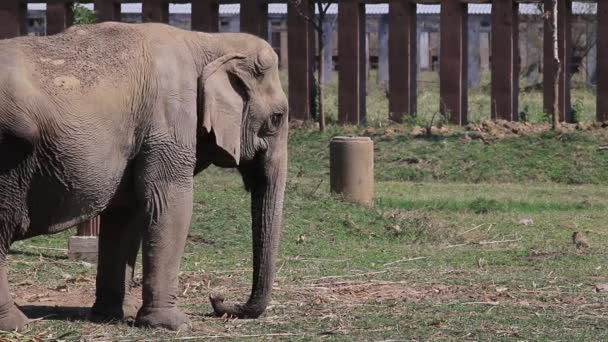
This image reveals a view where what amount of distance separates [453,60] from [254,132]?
20521 millimetres

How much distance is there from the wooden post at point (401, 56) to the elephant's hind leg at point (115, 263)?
1995cm

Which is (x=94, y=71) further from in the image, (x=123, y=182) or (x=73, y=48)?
(x=123, y=182)

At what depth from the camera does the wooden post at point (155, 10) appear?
30.8 meters

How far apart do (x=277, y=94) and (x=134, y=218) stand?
1.33 metres

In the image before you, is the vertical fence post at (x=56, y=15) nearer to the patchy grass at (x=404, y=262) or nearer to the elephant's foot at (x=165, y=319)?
the patchy grass at (x=404, y=262)

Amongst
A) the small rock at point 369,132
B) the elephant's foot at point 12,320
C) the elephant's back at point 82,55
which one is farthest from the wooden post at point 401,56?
the elephant's foot at point 12,320

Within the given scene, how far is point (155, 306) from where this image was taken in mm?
8906

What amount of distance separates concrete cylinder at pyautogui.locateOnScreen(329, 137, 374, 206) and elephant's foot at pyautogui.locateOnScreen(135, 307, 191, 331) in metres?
8.47

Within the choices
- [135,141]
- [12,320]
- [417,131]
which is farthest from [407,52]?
[12,320]

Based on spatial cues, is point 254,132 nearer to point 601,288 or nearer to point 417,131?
point 601,288

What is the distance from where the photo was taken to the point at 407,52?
29.5m

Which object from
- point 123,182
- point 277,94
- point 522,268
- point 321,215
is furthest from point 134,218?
point 321,215

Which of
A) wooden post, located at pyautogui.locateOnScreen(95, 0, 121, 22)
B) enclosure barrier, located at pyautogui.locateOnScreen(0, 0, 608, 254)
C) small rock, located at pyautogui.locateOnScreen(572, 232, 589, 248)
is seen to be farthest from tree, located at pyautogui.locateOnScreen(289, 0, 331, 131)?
small rock, located at pyautogui.locateOnScreen(572, 232, 589, 248)

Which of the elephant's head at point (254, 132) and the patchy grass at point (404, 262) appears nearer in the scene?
the elephant's head at point (254, 132)
